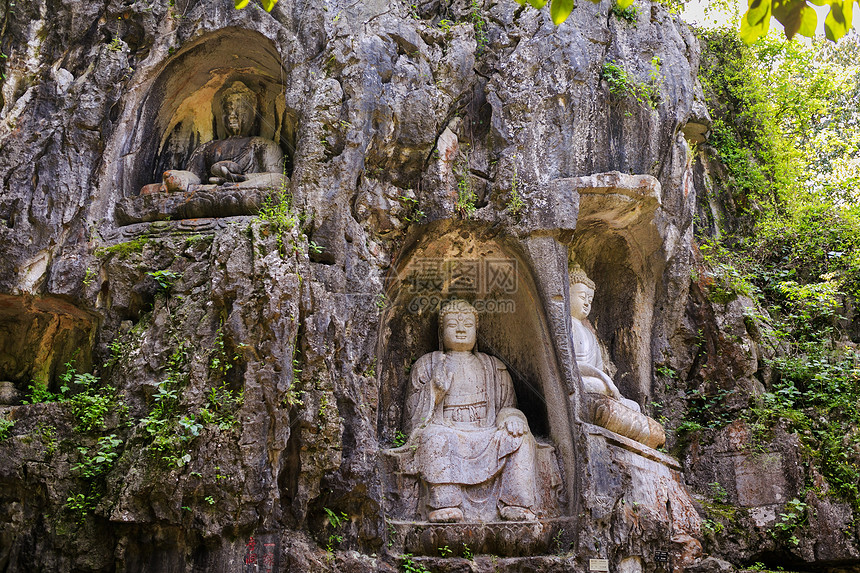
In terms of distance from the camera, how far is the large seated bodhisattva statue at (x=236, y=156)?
8883 millimetres

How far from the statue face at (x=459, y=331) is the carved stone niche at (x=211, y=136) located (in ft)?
8.33

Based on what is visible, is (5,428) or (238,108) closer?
(5,428)

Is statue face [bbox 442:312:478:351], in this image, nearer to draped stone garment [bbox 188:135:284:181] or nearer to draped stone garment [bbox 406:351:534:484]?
draped stone garment [bbox 406:351:534:484]

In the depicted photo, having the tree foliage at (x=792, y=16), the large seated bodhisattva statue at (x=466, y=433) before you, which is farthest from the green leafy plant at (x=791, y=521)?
the tree foliage at (x=792, y=16)

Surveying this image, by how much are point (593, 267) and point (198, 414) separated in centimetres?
546

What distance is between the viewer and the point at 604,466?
328 inches

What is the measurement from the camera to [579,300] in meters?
9.63

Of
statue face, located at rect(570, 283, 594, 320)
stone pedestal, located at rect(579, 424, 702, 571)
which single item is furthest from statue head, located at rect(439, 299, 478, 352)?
stone pedestal, located at rect(579, 424, 702, 571)

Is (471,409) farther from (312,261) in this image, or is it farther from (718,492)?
(718,492)

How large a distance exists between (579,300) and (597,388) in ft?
3.87

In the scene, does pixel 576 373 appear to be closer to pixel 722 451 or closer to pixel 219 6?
pixel 722 451

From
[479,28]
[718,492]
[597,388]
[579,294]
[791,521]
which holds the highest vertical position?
[479,28]

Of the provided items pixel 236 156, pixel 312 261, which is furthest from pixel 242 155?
pixel 312 261

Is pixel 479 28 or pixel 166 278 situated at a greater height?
pixel 479 28
